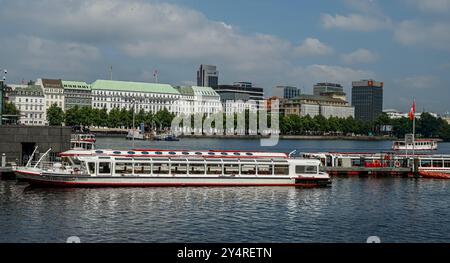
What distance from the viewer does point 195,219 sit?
36250mm

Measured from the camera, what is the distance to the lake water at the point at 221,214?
31.8m

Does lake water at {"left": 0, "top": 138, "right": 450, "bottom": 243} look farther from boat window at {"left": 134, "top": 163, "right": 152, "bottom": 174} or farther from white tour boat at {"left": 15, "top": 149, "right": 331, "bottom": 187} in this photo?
boat window at {"left": 134, "top": 163, "right": 152, "bottom": 174}

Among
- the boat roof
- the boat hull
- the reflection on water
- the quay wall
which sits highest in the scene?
the quay wall

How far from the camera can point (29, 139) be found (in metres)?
56.2

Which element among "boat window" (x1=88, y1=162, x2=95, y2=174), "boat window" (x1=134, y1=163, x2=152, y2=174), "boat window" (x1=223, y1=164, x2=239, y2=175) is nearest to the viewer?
"boat window" (x1=88, y1=162, x2=95, y2=174)

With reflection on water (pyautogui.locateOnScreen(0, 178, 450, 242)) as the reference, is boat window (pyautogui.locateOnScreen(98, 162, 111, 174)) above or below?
above

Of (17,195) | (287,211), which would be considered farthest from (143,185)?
(287,211)

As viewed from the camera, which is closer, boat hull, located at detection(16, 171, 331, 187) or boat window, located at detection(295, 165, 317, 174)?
boat hull, located at detection(16, 171, 331, 187)

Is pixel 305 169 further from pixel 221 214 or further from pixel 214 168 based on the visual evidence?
pixel 221 214

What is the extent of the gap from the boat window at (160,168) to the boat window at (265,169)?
9029 millimetres

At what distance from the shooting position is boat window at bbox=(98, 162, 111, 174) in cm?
5122

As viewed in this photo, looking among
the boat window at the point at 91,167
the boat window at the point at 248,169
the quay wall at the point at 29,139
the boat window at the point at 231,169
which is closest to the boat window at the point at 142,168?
the boat window at the point at 91,167

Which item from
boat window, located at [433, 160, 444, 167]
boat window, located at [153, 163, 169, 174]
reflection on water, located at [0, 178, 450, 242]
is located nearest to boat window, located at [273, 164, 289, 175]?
reflection on water, located at [0, 178, 450, 242]
